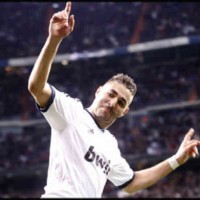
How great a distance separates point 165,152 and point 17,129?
6441 mm

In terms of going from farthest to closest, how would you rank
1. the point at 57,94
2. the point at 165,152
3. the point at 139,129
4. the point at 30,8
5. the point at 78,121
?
1. the point at 30,8
2. the point at 139,129
3. the point at 165,152
4. the point at 78,121
5. the point at 57,94

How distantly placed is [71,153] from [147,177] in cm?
108

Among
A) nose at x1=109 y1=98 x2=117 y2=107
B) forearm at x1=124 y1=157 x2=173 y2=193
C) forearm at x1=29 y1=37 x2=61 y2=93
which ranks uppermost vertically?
forearm at x1=29 y1=37 x2=61 y2=93

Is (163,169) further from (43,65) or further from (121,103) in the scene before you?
(43,65)

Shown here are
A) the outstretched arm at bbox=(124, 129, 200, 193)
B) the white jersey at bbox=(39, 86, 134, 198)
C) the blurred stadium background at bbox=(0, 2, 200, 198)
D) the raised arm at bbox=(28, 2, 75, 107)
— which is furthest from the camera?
the blurred stadium background at bbox=(0, 2, 200, 198)

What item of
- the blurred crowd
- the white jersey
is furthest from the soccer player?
the blurred crowd

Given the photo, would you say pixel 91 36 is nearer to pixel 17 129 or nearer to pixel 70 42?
pixel 70 42

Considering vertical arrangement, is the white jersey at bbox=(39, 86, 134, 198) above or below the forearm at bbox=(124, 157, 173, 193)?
above

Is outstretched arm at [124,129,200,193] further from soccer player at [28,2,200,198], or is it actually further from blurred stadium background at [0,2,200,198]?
blurred stadium background at [0,2,200,198]

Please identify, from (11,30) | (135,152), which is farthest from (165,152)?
(11,30)

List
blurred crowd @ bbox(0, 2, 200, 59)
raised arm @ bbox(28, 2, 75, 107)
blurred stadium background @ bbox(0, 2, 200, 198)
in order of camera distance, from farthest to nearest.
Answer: blurred crowd @ bbox(0, 2, 200, 59)
blurred stadium background @ bbox(0, 2, 200, 198)
raised arm @ bbox(28, 2, 75, 107)

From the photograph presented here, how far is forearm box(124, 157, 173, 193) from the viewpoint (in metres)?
3.68

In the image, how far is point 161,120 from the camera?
18.9 metres

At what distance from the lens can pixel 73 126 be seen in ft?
9.46
